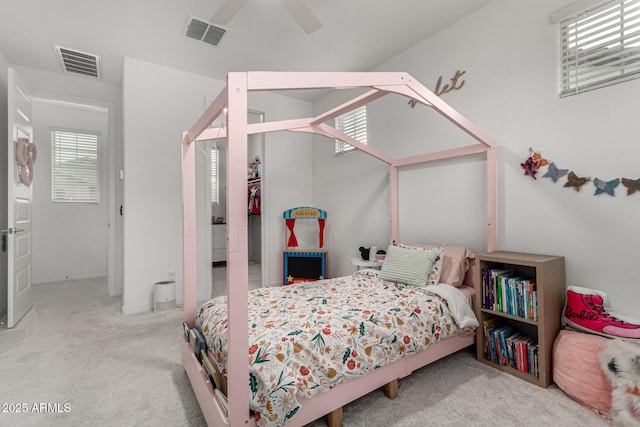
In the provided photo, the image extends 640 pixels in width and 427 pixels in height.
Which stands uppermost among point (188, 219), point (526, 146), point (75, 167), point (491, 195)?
point (75, 167)

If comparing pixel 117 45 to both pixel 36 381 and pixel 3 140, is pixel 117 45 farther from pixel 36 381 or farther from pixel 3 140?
pixel 36 381

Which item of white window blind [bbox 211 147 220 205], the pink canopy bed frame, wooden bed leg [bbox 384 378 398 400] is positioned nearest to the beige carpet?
wooden bed leg [bbox 384 378 398 400]

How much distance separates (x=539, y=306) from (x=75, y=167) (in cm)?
620

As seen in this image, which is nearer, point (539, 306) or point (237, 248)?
point (237, 248)

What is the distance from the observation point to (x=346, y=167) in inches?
157

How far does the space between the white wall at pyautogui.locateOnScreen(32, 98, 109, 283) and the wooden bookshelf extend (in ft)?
16.7

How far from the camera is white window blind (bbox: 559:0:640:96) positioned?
1800 mm

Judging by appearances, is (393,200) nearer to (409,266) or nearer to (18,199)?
(409,266)

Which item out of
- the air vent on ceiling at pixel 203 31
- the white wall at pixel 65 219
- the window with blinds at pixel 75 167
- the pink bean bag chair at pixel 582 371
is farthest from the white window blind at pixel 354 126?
the window with blinds at pixel 75 167

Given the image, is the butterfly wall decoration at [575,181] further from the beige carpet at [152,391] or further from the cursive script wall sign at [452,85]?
the beige carpet at [152,391]

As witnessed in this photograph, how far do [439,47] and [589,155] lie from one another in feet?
5.27

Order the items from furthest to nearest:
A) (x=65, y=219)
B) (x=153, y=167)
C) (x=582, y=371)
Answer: (x=65, y=219)
(x=153, y=167)
(x=582, y=371)

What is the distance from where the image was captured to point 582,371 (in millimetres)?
1671

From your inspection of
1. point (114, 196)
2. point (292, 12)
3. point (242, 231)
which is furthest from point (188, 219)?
point (114, 196)
